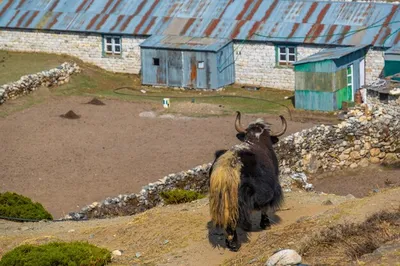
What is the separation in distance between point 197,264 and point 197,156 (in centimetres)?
1491

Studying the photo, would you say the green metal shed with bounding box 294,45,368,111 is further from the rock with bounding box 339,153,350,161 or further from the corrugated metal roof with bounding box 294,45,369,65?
the rock with bounding box 339,153,350,161

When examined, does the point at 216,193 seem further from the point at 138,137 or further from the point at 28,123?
the point at 28,123

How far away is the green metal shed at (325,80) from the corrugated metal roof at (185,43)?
4.50 m

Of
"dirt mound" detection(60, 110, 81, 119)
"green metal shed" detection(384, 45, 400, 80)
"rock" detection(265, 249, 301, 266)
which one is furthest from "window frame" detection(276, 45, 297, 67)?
"rock" detection(265, 249, 301, 266)

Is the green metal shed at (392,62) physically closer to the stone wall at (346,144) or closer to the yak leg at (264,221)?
the stone wall at (346,144)

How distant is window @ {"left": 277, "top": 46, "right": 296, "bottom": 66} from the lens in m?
40.5

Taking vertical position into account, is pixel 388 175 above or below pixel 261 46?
below

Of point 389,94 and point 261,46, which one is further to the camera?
point 261,46

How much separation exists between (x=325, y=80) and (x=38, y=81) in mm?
11286

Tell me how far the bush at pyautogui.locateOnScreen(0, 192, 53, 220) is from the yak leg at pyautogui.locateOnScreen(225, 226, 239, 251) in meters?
7.15

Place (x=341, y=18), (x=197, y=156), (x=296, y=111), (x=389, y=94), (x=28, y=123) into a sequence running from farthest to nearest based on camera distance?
(x=341, y=18), (x=296, y=111), (x=28, y=123), (x=389, y=94), (x=197, y=156)

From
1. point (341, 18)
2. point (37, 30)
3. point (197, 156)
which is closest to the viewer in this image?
point (197, 156)

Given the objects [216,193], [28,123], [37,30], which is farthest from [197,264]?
[37,30]

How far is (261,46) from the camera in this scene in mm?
41000
